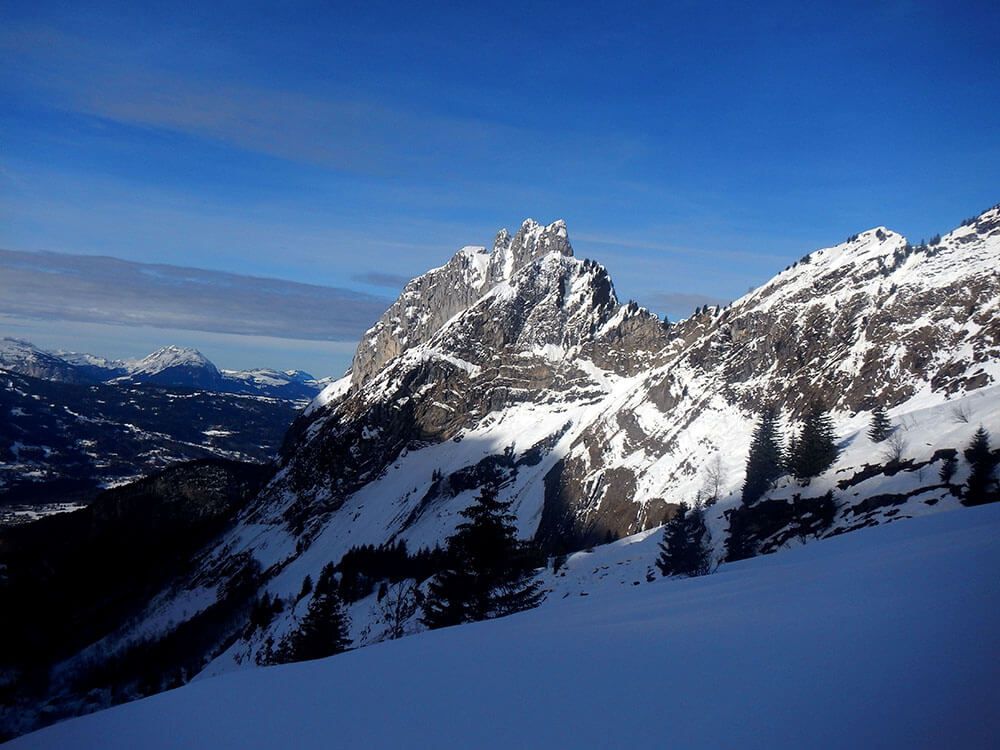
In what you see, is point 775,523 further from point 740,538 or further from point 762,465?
point 762,465

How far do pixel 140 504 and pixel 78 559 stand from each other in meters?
32.5

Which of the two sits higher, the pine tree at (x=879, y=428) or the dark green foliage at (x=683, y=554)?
the pine tree at (x=879, y=428)

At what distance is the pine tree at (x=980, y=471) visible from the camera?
94.7 feet

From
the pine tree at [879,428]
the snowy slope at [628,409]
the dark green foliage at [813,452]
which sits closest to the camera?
the dark green foliage at [813,452]

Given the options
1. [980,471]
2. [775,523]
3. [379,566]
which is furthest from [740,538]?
[379,566]

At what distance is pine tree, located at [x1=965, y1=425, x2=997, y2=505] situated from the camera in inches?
1137

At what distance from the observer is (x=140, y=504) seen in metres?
178

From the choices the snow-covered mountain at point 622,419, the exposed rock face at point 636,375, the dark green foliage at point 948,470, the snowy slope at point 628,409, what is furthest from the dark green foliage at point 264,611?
the dark green foliage at point 948,470

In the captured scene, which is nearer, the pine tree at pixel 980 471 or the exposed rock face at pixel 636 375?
the pine tree at pixel 980 471

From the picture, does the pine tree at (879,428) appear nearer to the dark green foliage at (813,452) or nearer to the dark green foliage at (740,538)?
the dark green foliage at (813,452)

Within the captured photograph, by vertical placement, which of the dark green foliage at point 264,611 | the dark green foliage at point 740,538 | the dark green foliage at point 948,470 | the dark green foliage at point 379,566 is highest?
the dark green foliage at point 948,470

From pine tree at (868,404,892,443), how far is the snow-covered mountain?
1.58m

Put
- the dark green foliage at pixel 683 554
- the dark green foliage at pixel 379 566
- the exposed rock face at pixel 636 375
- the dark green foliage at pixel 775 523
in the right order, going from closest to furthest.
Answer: the dark green foliage at pixel 775 523, the dark green foliage at pixel 683 554, the exposed rock face at pixel 636 375, the dark green foliage at pixel 379 566

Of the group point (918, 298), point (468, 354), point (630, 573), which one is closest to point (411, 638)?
point (630, 573)
